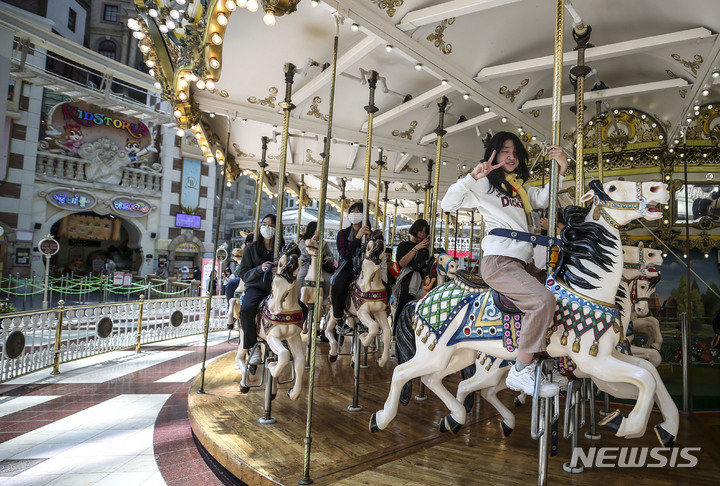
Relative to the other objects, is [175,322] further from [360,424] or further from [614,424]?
[614,424]

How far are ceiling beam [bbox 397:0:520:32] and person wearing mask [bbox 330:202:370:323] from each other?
2.07 metres

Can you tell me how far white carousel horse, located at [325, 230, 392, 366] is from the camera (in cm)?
432

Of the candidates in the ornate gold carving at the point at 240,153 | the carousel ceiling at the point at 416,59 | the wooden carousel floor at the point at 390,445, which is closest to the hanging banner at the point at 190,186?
the ornate gold carving at the point at 240,153

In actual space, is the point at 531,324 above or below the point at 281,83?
below

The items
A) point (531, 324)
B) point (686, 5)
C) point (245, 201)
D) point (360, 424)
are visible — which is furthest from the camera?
point (245, 201)

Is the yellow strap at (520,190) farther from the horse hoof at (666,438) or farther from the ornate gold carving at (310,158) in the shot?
the ornate gold carving at (310,158)

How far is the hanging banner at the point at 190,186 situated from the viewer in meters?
21.3

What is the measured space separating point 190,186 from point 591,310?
2207cm

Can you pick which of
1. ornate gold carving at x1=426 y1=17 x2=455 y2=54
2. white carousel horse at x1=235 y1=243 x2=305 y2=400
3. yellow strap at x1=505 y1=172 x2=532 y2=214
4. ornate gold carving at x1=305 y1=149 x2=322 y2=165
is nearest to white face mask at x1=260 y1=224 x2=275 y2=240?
white carousel horse at x1=235 y1=243 x2=305 y2=400

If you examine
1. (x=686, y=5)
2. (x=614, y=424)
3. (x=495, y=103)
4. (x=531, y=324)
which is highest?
(x=686, y=5)

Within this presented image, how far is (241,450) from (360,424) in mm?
956

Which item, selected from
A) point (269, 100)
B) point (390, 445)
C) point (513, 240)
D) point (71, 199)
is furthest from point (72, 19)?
point (513, 240)

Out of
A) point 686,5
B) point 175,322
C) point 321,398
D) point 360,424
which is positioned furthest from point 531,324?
point 175,322

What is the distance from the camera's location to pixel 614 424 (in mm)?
2121
